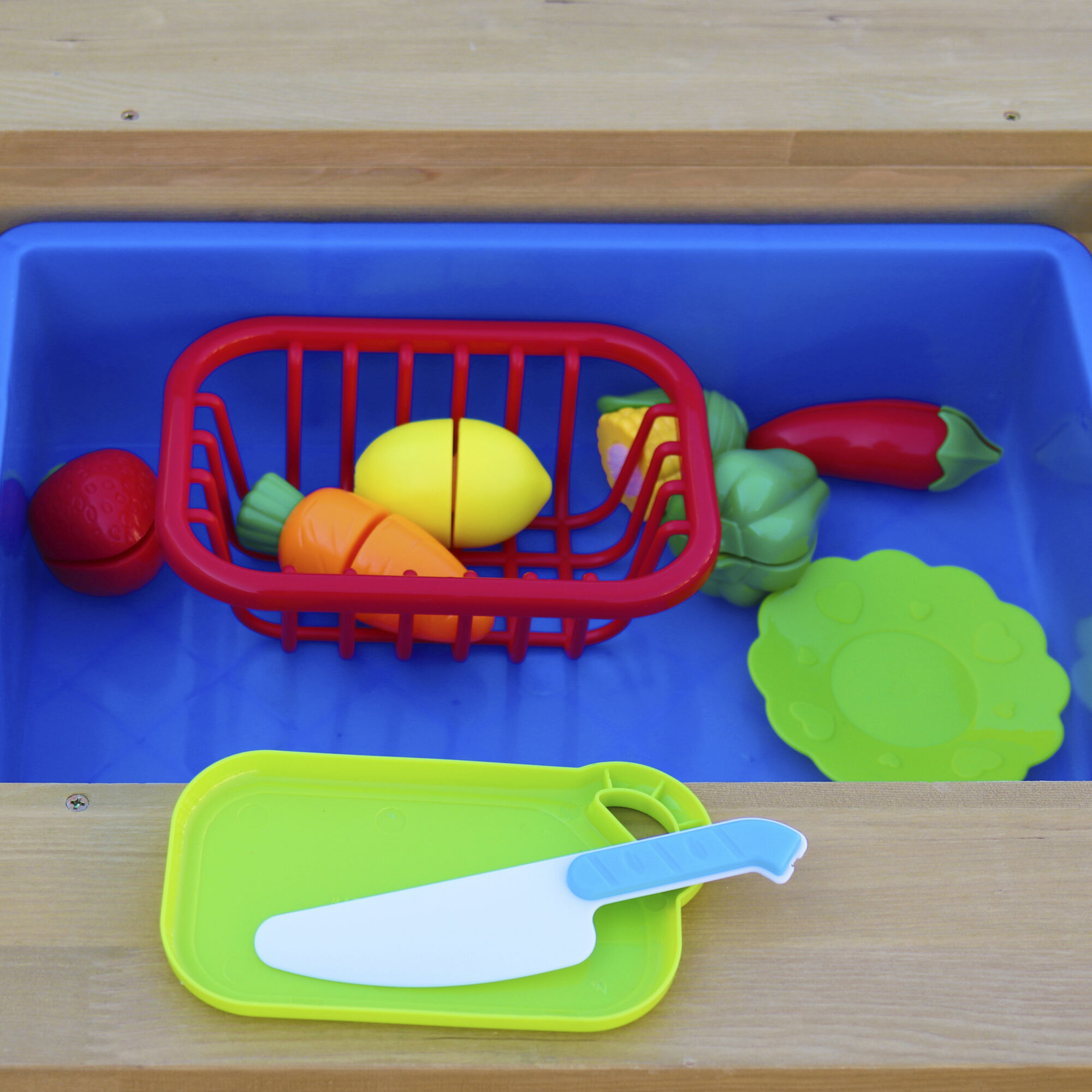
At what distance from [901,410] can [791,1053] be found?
Result: 1.96 ft

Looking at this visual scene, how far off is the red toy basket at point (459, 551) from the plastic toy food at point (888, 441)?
14cm

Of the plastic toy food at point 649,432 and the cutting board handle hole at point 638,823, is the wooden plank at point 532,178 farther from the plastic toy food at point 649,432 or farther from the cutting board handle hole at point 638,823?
the cutting board handle hole at point 638,823

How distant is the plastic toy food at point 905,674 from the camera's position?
32.4 inches

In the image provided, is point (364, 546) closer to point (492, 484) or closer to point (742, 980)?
point (492, 484)

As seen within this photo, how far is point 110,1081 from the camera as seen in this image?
492mm

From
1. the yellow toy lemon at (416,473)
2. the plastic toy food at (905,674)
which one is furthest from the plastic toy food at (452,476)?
the plastic toy food at (905,674)

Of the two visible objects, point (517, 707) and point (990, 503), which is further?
point (990, 503)

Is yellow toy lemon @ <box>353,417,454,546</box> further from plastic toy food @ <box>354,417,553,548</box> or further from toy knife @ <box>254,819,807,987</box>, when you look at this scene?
toy knife @ <box>254,819,807,987</box>

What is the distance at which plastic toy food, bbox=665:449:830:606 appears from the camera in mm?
856
